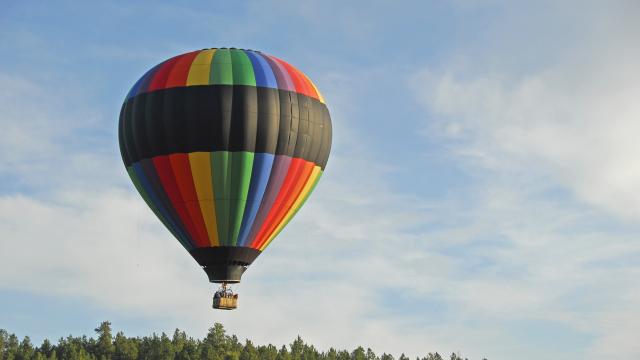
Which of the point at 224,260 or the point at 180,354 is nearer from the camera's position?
the point at 224,260

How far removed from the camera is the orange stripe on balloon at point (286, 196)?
1978 inches

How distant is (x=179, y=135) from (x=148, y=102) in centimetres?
232

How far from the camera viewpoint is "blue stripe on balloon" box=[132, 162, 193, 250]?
50469 mm

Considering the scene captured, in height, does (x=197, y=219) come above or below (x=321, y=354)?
below

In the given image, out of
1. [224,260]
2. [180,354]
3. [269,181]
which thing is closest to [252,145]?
[269,181]

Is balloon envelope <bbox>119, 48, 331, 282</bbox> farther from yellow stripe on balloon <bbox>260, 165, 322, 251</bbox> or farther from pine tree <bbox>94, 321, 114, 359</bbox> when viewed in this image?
pine tree <bbox>94, 321, 114, 359</bbox>

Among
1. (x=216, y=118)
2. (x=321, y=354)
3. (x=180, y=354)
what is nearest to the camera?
(x=216, y=118)

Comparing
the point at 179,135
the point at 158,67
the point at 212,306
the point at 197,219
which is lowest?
the point at 212,306

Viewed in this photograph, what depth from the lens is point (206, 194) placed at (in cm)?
4944

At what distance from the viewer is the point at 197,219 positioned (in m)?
49.6

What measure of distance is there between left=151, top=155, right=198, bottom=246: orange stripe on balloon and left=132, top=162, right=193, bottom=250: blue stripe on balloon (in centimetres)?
58

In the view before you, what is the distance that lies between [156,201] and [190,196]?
2.13 meters

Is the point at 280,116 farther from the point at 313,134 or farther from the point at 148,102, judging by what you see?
the point at 148,102

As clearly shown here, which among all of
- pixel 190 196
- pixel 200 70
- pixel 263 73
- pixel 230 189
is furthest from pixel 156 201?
pixel 263 73
